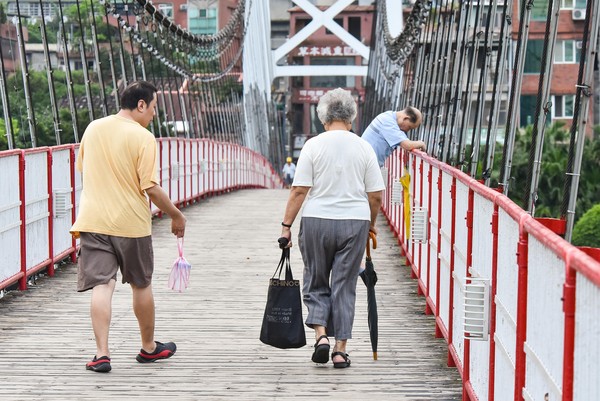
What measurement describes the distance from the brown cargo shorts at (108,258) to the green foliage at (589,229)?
26658 millimetres

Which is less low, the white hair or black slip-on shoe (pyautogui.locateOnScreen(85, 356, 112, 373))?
the white hair

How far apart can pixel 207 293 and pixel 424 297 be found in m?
1.61

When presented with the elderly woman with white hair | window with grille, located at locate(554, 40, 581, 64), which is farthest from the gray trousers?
window with grille, located at locate(554, 40, 581, 64)

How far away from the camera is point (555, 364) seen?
3.91 meters

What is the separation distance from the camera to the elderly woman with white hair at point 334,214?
7195 millimetres

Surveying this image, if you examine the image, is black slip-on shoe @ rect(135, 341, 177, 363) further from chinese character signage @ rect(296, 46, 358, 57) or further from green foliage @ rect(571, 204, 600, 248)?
chinese character signage @ rect(296, 46, 358, 57)

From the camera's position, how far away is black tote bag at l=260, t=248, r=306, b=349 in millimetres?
7219

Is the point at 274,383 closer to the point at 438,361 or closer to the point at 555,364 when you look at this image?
the point at 438,361

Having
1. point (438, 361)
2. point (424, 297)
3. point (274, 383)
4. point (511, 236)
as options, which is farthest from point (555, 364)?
point (424, 297)

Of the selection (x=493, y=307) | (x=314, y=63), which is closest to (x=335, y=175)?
(x=493, y=307)

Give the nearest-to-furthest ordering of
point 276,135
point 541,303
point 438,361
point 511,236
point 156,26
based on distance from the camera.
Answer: point 541,303
point 511,236
point 438,361
point 156,26
point 276,135

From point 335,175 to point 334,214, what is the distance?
7.7 inches

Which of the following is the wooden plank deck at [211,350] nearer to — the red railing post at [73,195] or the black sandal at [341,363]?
the black sandal at [341,363]

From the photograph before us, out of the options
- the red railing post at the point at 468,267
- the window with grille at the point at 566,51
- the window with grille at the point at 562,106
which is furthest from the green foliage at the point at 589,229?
the window with grille at the point at 562,106
